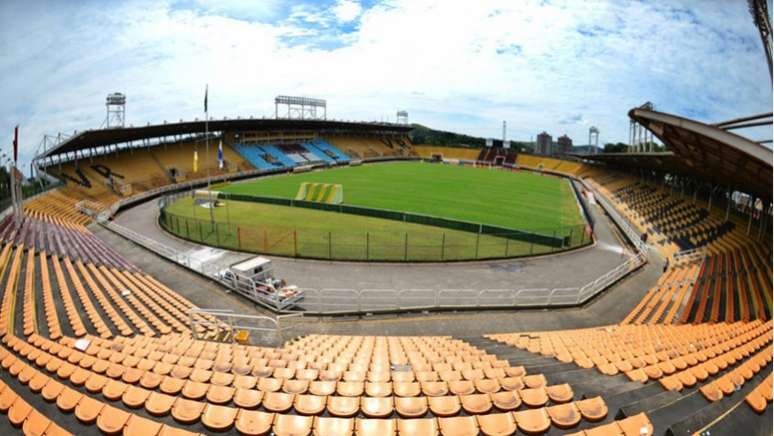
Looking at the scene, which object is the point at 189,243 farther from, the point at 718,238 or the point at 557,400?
the point at 718,238

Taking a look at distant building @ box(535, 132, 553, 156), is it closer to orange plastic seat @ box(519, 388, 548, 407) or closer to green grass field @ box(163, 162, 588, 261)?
green grass field @ box(163, 162, 588, 261)

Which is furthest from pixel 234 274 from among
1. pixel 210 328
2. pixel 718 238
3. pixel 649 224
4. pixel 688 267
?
pixel 649 224

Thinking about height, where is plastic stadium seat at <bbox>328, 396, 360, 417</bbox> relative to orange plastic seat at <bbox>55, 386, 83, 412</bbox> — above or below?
above

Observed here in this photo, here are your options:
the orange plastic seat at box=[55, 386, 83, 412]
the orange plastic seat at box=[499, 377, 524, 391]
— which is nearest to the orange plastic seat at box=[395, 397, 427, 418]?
the orange plastic seat at box=[499, 377, 524, 391]

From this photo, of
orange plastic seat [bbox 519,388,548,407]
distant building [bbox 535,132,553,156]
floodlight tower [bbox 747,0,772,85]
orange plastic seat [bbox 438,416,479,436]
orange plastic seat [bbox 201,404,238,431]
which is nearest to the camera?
orange plastic seat [bbox 438,416,479,436]

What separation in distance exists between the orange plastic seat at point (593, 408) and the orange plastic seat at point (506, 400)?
72 cm

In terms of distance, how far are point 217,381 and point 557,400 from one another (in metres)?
4.86

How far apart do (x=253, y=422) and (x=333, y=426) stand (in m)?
0.95

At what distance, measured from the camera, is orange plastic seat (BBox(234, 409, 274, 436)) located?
4.57 meters

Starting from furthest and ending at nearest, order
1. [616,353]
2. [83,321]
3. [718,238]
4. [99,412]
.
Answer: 1. [718,238]
2. [83,321]
3. [616,353]
4. [99,412]

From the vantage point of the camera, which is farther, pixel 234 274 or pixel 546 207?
pixel 546 207

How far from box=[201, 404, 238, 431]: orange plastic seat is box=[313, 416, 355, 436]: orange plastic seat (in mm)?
1021

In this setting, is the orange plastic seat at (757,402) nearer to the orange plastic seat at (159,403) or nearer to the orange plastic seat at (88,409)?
the orange plastic seat at (159,403)

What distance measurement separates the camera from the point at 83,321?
1123cm
